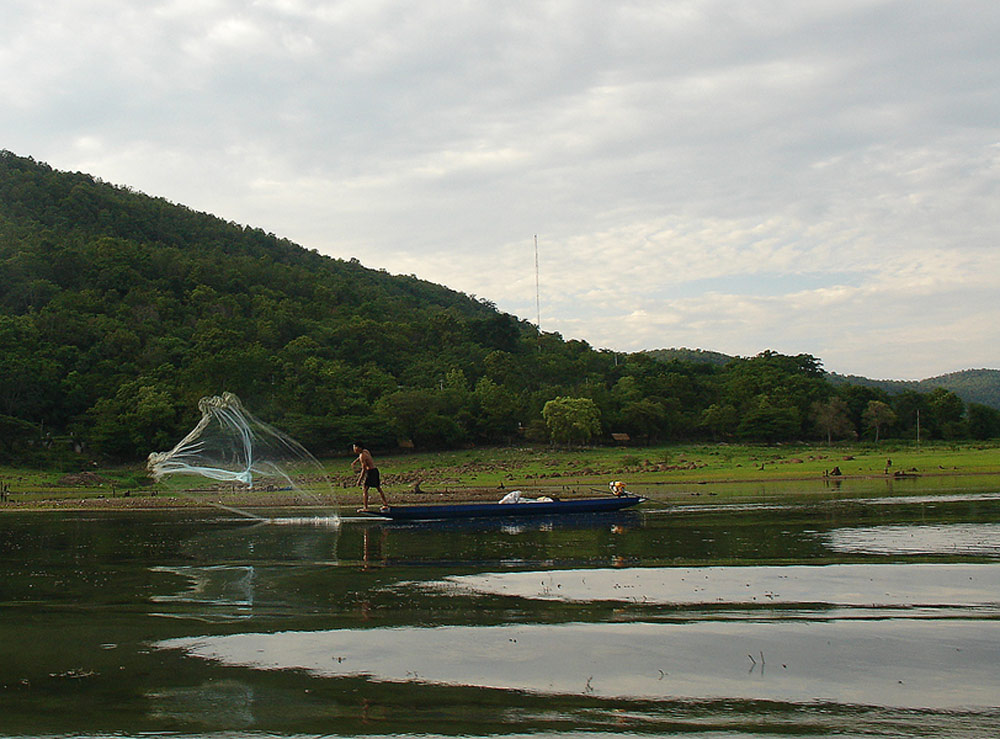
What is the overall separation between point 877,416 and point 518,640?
121871 millimetres

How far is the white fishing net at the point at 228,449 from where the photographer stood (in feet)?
98.3

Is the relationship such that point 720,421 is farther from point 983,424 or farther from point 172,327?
point 172,327

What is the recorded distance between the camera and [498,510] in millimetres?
29359

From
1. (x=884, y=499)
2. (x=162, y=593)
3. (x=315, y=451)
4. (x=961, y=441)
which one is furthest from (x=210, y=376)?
(x=961, y=441)

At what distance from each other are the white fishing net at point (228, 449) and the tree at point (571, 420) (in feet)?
223

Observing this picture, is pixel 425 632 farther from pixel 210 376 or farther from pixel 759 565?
pixel 210 376

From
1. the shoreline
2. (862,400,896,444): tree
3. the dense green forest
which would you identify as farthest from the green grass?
(862,400,896,444): tree

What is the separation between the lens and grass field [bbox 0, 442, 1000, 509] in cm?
5522

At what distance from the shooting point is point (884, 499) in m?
33.9

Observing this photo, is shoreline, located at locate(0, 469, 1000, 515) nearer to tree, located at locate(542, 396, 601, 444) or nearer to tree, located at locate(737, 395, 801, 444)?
tree, located at locate(542, 396, 601, 444)

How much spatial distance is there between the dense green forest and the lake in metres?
75.4

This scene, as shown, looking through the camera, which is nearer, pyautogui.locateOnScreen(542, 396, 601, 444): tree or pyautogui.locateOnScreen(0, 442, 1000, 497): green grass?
pyautogui.locateOnScreen(0, 442, 1000, 497): green grass

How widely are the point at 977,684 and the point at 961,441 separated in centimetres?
12006

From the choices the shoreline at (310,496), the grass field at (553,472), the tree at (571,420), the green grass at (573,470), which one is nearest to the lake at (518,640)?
the grass field at (553,472)
